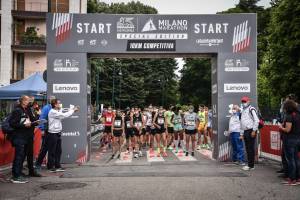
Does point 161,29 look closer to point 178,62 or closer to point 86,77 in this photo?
point 86,77

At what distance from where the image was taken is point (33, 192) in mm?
9734

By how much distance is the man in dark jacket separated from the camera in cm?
1140

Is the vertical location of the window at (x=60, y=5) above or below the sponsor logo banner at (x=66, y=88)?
above

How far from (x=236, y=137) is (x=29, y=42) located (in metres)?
34.5

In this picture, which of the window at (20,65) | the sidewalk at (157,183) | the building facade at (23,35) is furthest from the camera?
the window at (20,65)

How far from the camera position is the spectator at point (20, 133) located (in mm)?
11398

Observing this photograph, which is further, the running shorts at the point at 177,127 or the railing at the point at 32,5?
the railing at the point at 32,5

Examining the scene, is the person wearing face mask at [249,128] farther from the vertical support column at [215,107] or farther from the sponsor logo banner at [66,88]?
the sponsor logo banner at [66,88]

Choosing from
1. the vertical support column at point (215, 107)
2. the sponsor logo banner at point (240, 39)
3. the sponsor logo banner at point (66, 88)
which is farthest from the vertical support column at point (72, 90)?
the sponsor logo banner at point (240, 39)

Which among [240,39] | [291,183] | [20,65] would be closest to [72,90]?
[240,39]

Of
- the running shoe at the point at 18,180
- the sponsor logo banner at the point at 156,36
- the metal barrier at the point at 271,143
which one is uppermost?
the sponsor logo banner at the point at 156,36

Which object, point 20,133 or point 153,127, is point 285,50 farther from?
point 20,133

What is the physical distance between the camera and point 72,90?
52.0 ft

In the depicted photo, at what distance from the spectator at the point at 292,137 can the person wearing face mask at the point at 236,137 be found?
3.88 metres
